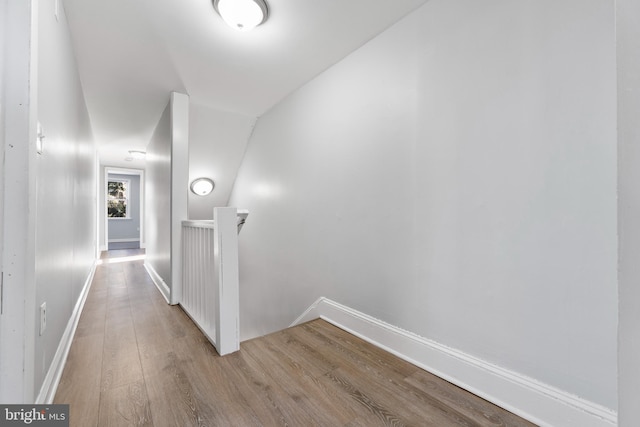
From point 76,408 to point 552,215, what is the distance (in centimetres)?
221

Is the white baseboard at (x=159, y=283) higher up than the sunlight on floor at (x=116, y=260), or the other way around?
the white baseboard at (x=159, y=283)

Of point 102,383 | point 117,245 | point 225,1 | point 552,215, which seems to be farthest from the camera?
point 117,245

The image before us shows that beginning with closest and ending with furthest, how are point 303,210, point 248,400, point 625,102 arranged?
1. point 625,102
2. point 248,400
3. point 303,210

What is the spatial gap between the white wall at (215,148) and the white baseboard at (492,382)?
2766mm

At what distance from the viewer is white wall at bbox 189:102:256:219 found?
3211mm

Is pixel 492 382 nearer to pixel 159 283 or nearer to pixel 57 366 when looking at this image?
pixel 57 366

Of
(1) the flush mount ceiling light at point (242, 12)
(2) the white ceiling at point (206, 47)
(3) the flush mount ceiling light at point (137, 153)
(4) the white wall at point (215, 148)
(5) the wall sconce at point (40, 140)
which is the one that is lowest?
(5) the wall sconce at point (40, 140)

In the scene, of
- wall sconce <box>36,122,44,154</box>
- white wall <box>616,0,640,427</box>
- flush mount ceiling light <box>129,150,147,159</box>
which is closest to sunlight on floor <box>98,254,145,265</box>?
flush mount ceiling light <box>129,150,147,159</box>

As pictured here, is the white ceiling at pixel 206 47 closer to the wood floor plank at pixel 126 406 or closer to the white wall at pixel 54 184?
the white wall at pixel 54 184

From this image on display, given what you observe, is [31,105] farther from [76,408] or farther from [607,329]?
[607,329]

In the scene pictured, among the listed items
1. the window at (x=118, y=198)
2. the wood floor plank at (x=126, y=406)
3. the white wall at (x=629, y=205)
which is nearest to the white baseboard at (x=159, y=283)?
the wood floor plank at (x=126, y=406)

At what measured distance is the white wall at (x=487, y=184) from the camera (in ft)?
3.31

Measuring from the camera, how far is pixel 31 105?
91 cm

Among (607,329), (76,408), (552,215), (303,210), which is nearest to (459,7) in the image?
(552,215)
